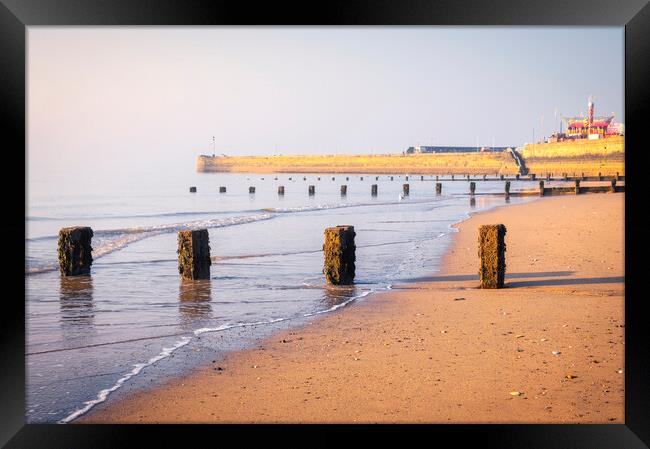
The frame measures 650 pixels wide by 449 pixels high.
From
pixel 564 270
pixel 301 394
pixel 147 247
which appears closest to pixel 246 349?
pixel 301 394

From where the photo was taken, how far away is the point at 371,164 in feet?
510

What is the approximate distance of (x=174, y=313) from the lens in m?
8.88

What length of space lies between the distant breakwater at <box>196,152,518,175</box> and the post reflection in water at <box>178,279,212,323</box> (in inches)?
4497

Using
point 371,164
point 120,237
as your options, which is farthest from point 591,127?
point 120,237

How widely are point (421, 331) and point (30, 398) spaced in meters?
3.82

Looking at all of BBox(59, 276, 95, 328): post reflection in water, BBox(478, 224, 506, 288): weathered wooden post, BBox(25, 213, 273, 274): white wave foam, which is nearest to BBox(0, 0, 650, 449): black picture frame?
BBox(59, 276, 95, 328): post reflection in water

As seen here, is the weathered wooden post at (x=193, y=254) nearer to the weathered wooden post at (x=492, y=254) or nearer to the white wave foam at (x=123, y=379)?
the white wave foam at (x=123, y=379)

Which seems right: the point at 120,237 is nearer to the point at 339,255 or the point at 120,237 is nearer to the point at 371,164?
the point at 339,255

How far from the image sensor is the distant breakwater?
127438 millimetres

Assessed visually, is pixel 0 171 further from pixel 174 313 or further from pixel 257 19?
pixel 174 313

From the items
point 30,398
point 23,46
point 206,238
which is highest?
point 23,46

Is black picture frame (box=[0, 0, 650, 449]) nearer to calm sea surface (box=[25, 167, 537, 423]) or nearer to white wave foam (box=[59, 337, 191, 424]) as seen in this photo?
white wave foam (box=[59, 337, 191, 424])

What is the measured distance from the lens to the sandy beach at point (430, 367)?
4.86 m

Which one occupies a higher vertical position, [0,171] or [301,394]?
[0,171]
